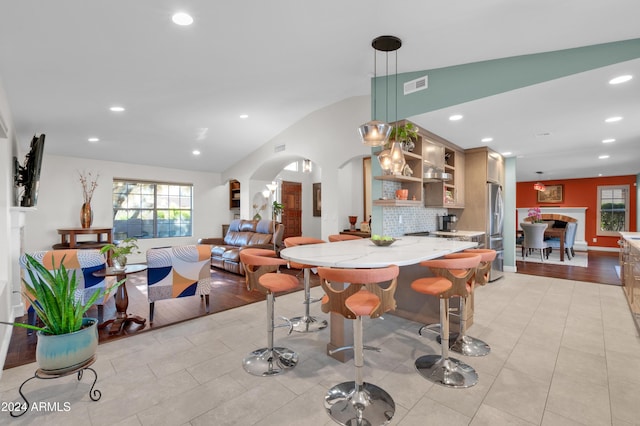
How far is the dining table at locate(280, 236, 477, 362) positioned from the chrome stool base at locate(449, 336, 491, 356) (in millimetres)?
484

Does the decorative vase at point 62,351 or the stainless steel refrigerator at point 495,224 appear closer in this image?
the decorative vase at point 62,351

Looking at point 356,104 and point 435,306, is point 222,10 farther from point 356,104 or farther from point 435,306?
point 435,306

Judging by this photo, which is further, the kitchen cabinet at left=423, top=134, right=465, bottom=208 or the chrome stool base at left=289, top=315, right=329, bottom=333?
the kitchen cabinet at left=423, top=134, right=465, bottom=208

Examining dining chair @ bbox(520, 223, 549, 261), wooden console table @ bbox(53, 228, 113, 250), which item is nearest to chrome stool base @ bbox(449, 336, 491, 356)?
dining chair @ bbox(520, 223, 549, 261)

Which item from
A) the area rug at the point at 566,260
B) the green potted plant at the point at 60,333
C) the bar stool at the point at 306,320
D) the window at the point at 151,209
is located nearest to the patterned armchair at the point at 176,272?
the bar stool at the point at 306,320

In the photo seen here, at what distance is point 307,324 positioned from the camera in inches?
127

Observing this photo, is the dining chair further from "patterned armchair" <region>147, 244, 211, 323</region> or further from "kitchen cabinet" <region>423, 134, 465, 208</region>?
"patterned armchair" <region>147, 244, 211, 323</region>

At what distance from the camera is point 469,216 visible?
18.4 ft

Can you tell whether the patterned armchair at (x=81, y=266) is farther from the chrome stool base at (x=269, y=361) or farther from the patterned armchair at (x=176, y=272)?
the chrome stool base at (x=269, y=361)

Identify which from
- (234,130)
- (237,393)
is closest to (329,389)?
(237,393)

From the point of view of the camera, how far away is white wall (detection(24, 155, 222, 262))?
238 inches

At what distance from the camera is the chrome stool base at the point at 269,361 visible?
2.31 meters

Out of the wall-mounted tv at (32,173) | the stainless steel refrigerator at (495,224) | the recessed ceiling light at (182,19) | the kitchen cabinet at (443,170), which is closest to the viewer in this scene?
the recessed ceiling light at (182,19)

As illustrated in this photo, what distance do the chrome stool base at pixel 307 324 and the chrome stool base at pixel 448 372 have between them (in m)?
1.11
